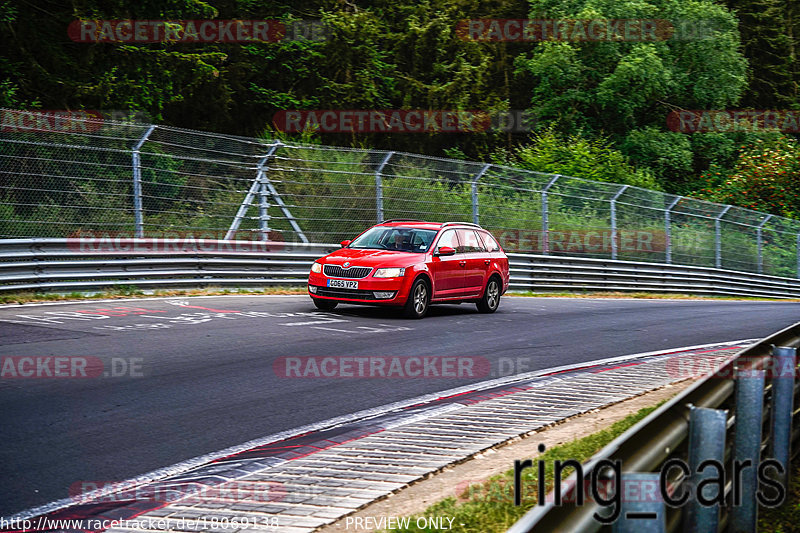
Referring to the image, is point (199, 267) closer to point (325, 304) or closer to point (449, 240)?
point (325, 304)

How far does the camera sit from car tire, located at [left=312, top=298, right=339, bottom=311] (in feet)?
50.8

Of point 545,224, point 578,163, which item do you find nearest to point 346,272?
point 545,224

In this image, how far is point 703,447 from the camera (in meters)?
3.80

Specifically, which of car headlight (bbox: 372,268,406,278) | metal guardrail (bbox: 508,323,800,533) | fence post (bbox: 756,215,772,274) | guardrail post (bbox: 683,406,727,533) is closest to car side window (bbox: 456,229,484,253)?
car headlight (bbox: 372,268,406,278)

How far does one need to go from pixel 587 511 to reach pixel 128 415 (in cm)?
541

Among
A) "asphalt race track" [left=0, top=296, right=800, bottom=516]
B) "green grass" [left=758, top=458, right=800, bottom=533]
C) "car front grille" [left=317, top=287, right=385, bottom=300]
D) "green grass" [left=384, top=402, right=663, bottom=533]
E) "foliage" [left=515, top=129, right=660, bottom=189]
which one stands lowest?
"green grass" [left=758, top=458, right=800, bottom=533]

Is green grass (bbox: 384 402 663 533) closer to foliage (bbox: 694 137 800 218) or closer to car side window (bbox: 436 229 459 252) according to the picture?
car side window (bbox: 436 229 459 252)

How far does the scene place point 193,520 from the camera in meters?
4.95

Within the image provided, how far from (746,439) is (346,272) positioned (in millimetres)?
10907

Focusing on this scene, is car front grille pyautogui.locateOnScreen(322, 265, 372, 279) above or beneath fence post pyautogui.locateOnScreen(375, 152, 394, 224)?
beneath

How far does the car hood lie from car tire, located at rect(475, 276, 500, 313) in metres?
2.00

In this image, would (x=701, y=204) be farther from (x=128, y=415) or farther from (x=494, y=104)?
(x=128, y=415)

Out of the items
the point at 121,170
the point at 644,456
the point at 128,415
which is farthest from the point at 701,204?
the point at 644,456

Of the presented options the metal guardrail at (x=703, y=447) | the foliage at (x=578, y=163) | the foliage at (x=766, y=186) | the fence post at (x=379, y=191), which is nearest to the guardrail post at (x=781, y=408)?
the metal guardrail at (x=703, y=447)
